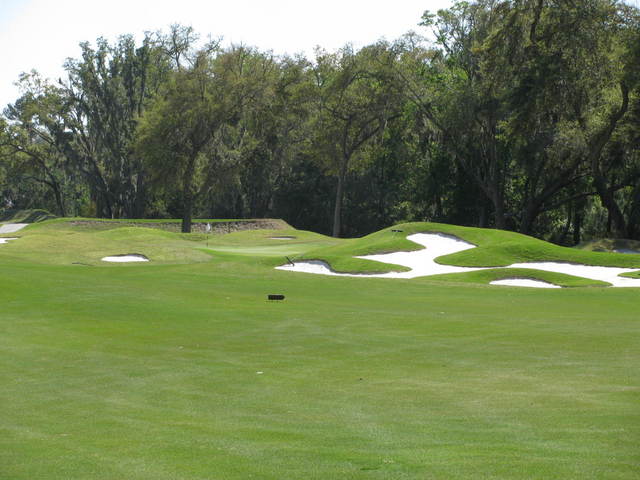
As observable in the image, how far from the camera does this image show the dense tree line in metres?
48.3

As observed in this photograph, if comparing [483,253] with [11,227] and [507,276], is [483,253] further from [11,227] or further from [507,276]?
[11,227]

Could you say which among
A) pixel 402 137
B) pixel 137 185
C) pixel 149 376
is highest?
pixel 402 137

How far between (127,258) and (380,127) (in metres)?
36.6

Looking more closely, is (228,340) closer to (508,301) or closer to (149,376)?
(149,376)

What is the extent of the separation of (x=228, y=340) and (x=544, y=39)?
4056 centimetres

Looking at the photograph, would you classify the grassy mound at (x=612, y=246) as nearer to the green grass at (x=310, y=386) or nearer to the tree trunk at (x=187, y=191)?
the green grass at (x=310, y=386)

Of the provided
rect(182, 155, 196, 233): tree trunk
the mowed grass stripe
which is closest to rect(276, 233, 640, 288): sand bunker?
the mowed grass stripe

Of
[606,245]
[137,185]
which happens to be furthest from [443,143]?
[137,185]

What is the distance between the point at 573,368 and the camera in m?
11.4

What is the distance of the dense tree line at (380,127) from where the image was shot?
159ft

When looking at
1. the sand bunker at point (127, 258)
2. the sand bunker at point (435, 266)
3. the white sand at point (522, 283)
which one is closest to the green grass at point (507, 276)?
the white sand at point (522, 283)

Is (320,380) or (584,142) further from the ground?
(584,142)

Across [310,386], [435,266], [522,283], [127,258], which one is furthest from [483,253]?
[310,386]

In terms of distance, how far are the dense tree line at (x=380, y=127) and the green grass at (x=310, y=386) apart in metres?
28.5
